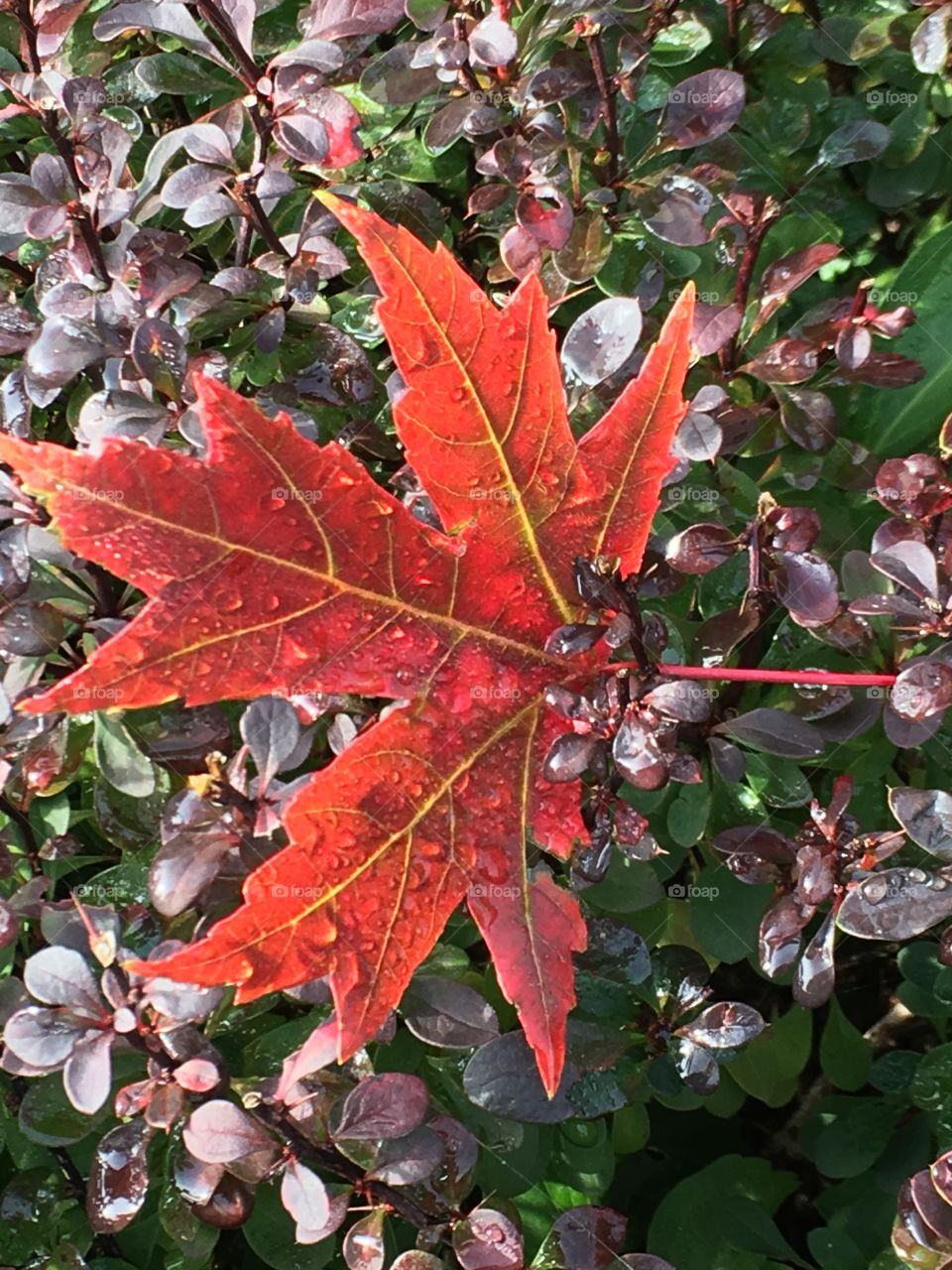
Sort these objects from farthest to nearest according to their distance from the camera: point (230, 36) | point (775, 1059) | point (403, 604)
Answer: point (775, 1059), point (230, 36), point (403, 604)

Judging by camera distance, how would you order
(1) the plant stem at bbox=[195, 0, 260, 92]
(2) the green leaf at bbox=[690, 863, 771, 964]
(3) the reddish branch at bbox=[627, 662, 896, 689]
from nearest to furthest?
(3) the reddish branch at bbox=[627, 662, 896, 689]
(1) the plant stem at bbox=[195, 0, 260, 92]
(2) the green leaf at bbox=[690, 863, 771, 964]

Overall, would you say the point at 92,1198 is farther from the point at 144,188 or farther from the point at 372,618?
the point at 144,188

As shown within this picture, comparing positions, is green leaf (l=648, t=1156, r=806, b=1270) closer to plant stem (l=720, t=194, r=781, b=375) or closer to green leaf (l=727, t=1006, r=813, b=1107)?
green leaf (l=727, t=1006, r=813, b=1107)

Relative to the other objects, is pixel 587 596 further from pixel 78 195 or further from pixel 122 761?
pixel 78 195

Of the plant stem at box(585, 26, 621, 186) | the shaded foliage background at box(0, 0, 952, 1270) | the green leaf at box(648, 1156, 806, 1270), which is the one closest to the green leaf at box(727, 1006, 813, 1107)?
the shaded foliage background at box(0, 0, 952, 1270)

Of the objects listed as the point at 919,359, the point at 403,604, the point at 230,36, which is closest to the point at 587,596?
the point at 403,604

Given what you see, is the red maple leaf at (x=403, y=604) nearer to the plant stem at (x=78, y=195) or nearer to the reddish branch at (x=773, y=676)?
the reddish branch at (x=773, y=676)
